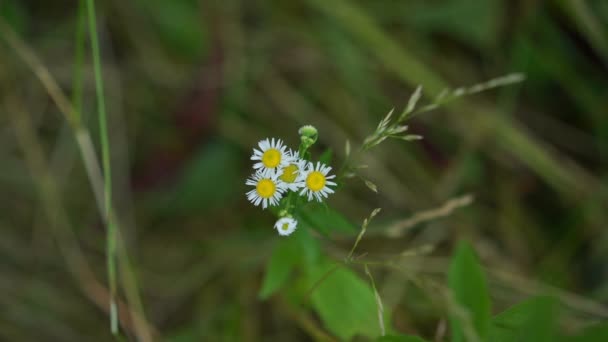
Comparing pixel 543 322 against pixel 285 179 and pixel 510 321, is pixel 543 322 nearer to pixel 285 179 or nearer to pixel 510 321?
pixel 510 321

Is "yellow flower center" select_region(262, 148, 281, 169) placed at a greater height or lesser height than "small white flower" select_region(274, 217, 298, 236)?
greater

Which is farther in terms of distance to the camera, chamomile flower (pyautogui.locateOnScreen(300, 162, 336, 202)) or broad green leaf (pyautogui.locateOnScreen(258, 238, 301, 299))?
broad green leaf (pyautogui.locateOnScreen(258, 238, 301, 299))

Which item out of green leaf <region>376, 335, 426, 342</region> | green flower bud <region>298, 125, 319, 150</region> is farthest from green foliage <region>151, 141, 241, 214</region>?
green leaf <region>376, 335, 426, 342</region>

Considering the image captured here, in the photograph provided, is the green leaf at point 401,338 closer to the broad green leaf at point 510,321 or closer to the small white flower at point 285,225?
the broad green leaf at point 510,321

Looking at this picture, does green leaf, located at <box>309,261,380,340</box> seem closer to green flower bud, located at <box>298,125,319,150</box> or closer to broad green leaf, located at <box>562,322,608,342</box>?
green flower bud, located at <box>298,125,319,150</box>

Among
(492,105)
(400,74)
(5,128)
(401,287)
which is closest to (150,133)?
(5,128)

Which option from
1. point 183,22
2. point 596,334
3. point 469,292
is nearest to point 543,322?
point 596,334
